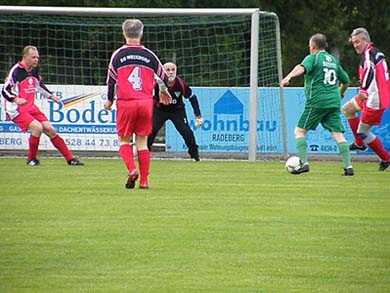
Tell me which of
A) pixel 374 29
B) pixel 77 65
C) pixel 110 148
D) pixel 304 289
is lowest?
pixel 304 289

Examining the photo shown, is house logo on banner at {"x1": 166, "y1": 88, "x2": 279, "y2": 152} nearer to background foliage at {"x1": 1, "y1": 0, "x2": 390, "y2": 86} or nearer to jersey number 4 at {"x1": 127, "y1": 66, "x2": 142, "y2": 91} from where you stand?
jersey number 4 at {"x1": 127, "y1": 66, "x2": 142, "y2": 91}

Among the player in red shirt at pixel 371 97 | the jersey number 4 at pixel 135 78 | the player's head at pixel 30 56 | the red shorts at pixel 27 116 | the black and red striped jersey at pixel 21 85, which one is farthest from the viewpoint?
the red shorts at pixel 27 116

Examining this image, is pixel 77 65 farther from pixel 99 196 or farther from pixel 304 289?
pixel 304 289

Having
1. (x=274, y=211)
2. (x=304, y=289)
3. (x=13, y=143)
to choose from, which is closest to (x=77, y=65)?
(x=13, y=143)

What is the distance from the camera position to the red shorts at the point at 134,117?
43.5 ft

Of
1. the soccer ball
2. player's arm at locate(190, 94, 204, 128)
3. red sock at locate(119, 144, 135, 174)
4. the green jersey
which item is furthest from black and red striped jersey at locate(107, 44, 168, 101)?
player's arm at locate(190, 94, 204, 128)

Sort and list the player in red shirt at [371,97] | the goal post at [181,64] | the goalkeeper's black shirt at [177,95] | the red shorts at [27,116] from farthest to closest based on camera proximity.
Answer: the goal post at [181,64]
the goalkeeper's black shirt at [177,95]
the red shorts at [27,116]
the player in red shirt at [371,97]

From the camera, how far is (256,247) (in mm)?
8719

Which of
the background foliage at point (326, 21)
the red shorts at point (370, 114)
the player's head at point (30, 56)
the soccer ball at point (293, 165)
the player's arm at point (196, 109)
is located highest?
the background foliage at point (326, 21)

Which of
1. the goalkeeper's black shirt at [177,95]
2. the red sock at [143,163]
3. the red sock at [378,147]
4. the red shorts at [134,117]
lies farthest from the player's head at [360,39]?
the red sock at [143,163]

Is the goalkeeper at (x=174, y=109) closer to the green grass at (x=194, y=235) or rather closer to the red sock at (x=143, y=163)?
the green grass at (x=194, y=235)

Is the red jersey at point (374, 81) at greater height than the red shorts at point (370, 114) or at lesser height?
greater

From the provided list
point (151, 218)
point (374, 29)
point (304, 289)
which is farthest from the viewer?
point (374, 29)

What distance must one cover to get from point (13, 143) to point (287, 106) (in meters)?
5.29
